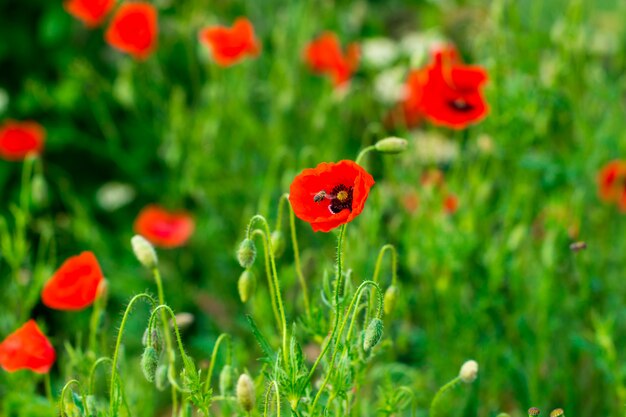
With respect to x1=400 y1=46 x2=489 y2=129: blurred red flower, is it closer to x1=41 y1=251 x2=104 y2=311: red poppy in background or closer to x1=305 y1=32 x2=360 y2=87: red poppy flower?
x1=305 y1=32 x2=360 y2=87: red poppy flower

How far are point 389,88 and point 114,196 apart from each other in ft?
3.42

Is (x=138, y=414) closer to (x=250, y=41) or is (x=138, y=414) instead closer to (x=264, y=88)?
(x=250, y=41)

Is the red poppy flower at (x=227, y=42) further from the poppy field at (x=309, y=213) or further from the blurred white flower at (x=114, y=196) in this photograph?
the blurred white flower at (x=114, y=196)

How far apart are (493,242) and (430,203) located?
212 millimetres

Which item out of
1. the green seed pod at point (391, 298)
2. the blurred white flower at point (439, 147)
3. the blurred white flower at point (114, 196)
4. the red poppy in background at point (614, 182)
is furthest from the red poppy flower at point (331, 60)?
the green seed pod at point (391, 298)

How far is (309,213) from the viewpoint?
1.46 meters

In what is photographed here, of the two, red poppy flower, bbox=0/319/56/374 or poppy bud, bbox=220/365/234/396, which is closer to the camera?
poppy bud, bbox=220/365/234/396

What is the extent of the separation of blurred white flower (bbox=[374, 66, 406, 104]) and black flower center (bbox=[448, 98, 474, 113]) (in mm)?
787

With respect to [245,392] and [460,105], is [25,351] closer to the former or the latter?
[245,392]

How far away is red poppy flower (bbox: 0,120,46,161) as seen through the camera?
10.4 ft

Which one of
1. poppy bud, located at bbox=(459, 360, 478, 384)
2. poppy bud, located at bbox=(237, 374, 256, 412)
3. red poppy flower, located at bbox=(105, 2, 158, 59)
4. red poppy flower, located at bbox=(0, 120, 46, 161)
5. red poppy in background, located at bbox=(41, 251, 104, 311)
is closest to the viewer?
poppy bud, located at bbox=(237, 374, 256, 412)

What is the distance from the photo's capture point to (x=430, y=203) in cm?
253

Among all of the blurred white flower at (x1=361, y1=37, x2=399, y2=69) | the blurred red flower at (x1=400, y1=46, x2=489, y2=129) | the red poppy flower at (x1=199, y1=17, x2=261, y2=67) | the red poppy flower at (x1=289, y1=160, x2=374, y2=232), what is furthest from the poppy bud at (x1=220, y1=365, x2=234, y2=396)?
the blurred white flower at (x1=361, y1=37, x2=399, y2=69)

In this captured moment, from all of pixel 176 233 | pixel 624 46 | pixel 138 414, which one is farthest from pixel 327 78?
pixel 138 414
